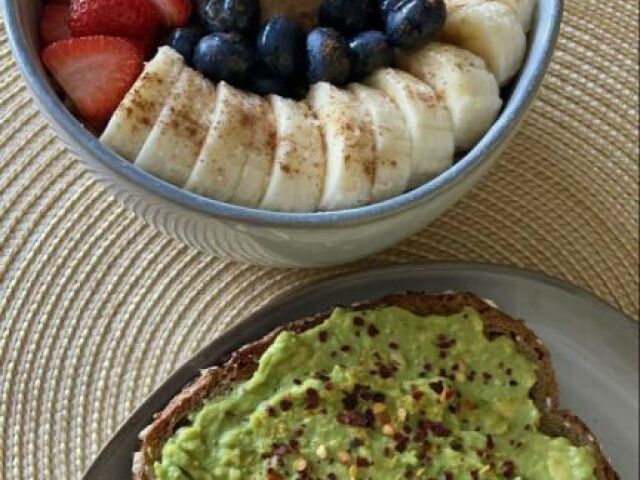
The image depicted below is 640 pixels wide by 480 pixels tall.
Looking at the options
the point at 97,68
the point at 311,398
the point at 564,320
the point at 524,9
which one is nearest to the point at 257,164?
the point at 97,68

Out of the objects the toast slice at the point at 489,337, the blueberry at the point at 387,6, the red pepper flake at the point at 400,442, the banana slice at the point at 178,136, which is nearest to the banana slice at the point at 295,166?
the banana slice at the point at 178,136

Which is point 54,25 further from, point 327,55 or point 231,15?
point 327,55

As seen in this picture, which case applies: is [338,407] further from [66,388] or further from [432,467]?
[66,388]

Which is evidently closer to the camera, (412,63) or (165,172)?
(165,172)

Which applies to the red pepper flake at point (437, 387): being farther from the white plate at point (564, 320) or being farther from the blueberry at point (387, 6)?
the blueberry at point (387, 6)

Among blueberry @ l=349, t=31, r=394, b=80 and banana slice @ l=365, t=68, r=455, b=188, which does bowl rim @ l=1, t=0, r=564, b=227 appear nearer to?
banana slice @ l=365, t=68, r=455, b=188

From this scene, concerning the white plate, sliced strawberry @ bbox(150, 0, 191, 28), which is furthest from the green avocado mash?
sliced strawberry @ bbox(150, 0, 191, 28)

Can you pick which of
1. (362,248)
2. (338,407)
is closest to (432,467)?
(338,407)
